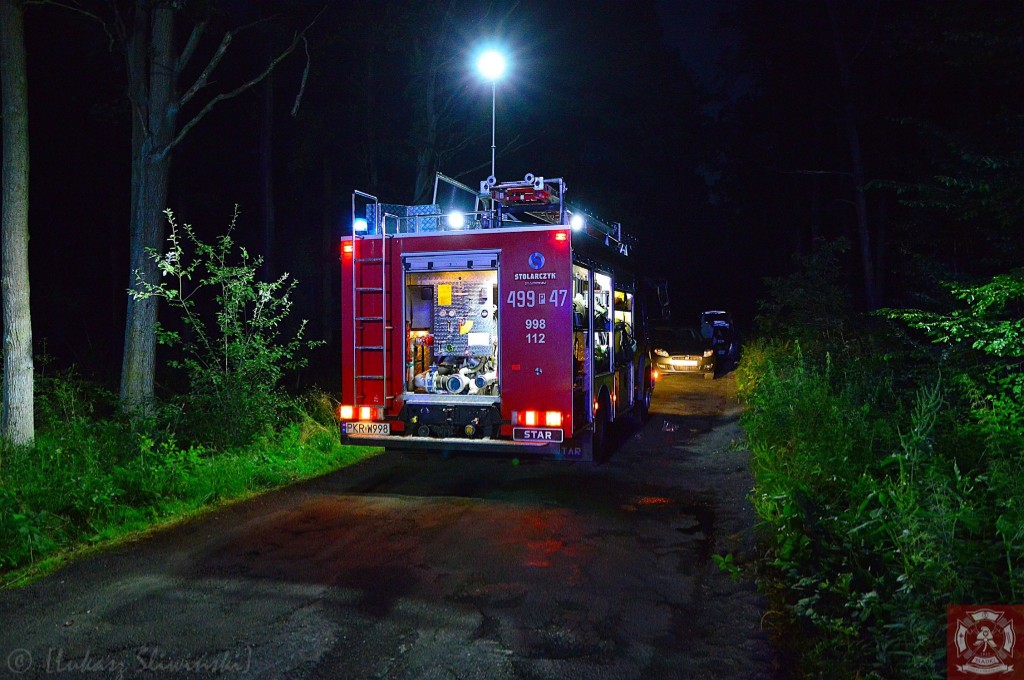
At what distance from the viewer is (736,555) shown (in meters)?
6.43

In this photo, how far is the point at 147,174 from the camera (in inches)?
396

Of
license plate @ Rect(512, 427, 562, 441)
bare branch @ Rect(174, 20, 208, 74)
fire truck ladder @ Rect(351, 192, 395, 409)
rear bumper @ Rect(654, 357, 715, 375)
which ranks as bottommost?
license plate @ Rect(512, 427, 562, 441)

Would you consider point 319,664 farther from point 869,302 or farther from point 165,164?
point 869,302

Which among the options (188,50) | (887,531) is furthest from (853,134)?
(887,531)

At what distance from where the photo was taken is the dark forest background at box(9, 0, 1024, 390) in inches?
542

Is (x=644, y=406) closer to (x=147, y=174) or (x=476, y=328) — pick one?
(x=476, y=328)

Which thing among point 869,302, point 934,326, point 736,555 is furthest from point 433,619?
point 869,302

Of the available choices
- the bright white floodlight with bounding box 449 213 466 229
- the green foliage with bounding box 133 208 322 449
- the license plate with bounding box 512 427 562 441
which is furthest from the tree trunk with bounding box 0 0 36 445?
the license plate with bounding box 512 427 562 441

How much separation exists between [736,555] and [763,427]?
443 cm

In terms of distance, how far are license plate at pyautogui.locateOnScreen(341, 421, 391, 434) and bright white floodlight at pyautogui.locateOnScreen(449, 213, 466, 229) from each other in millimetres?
2611

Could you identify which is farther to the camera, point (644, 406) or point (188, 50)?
point (644, 406)

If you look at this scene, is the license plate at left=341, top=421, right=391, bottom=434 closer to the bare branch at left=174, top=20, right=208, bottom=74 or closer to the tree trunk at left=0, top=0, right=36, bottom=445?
the tree trunk at left=0, top=0, right=36, bottom=445

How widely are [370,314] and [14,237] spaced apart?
12.9ft

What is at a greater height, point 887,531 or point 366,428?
point 366,428
